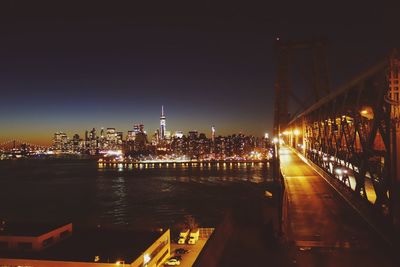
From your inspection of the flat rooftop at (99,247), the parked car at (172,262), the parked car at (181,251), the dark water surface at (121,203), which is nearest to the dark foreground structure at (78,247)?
the flat rooftop at (99,247)

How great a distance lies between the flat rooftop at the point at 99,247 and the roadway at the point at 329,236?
309 inches

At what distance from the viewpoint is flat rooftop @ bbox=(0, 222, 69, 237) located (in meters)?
15.0

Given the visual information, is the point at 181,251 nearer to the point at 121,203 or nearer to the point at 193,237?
the point at 193,237

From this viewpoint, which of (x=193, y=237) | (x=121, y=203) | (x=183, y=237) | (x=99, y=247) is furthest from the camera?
(x=121, y=203)

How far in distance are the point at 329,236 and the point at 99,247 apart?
438 inches

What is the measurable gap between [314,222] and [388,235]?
106 inches

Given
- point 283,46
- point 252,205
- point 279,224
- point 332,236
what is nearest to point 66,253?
point 252,205

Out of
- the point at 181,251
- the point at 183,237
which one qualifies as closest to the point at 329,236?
the point at 181,251

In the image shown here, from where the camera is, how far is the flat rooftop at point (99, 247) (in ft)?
41.4

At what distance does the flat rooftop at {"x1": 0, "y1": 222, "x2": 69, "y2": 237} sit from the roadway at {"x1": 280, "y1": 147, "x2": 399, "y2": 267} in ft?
39.6

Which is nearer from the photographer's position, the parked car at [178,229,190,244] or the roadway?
the roadway

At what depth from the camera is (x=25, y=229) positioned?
626 inches

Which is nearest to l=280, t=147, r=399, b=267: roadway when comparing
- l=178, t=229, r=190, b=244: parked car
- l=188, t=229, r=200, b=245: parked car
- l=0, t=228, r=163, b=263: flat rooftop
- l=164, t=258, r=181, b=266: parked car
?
l=0, t=228, r=163, b=263: flat rooftop

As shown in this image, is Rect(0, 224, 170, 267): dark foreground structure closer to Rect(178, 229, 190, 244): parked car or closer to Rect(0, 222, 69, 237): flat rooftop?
Rect(0, 222, 69, 237): flat rooftop
